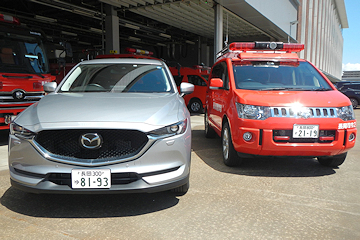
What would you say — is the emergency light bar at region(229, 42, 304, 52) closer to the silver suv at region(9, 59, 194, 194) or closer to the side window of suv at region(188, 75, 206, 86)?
A: the silver suv at region(9, 59, 194, 194)

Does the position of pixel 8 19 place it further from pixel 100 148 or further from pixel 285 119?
pixel 285 119

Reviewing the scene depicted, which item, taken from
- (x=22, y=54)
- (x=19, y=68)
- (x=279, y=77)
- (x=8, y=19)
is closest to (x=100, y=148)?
(x=279, y=77)

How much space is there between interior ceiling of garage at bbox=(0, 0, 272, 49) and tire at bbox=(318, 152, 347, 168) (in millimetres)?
9791

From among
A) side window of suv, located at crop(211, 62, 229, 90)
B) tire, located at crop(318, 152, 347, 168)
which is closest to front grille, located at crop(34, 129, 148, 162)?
side window of suv, located at crop(211, 62, 229, 90)

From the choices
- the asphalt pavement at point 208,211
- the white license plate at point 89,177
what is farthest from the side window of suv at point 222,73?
the white license plate at point 89,177

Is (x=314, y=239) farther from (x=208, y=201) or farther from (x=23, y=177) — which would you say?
(x=23, y=177)

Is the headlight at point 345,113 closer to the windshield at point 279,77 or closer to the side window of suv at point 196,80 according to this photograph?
the windshield at point 279,77

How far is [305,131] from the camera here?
3.90 meters

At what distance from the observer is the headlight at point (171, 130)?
8.94 ft

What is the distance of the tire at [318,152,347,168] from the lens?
433cm

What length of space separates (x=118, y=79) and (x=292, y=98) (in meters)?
2.33

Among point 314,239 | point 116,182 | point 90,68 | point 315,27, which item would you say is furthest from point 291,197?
point 315,27

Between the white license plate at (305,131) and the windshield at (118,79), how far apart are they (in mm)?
1659

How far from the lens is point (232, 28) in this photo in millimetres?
20266
